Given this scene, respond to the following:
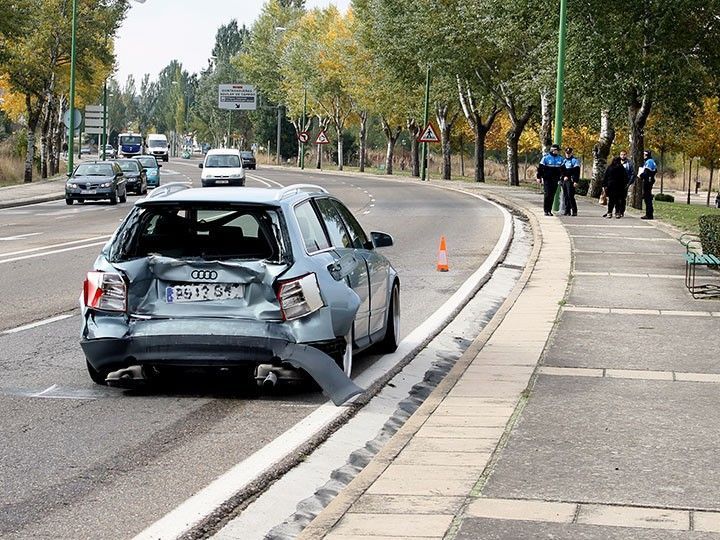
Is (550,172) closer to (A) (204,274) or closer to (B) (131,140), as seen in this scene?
(A) (204,274)

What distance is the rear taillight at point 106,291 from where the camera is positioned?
962cm

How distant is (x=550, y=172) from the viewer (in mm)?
35656

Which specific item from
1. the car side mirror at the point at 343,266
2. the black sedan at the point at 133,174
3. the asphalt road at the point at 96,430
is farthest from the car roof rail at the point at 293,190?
the black sedan at the point at 133,174

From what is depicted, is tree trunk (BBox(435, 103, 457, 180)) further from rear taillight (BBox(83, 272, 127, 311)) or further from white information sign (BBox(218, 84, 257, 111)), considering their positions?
white information sign (BBox(218, 84, 257, 111))

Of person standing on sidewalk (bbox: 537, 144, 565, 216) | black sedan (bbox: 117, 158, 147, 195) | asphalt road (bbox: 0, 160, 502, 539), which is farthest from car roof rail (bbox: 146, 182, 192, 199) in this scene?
black sedan (bbox: 117, 158, 147, 195)

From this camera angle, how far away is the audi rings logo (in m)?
9.58

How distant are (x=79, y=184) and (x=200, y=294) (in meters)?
37.0

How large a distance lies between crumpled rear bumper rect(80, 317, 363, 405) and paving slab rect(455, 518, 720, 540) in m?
3.51

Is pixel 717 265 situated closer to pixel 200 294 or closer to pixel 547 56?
pixel 200 294

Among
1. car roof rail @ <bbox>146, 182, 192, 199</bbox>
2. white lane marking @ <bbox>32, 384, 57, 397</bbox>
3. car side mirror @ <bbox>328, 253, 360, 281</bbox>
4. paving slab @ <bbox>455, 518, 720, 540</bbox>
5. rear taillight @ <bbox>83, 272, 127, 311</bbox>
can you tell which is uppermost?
car roof rail @ <bbox>146, 182, 192, 199</bbox>

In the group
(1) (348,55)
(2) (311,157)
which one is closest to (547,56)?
(1) (348,55)

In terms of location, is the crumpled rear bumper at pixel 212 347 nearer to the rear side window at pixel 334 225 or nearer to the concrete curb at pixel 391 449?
the concrete curb at pixel 391 449

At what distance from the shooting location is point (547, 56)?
4400 centimetres

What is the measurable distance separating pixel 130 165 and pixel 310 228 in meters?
45.3
